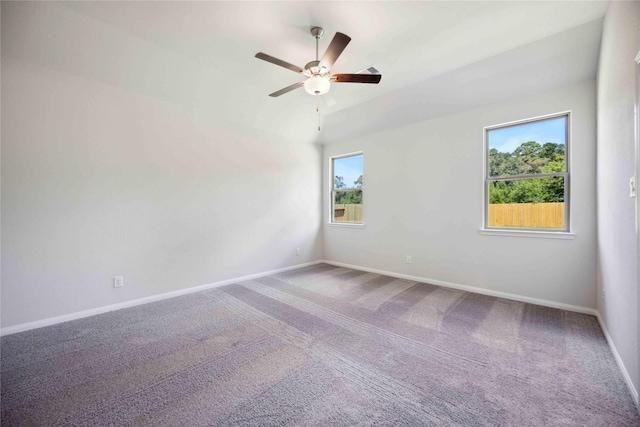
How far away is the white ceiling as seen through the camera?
2.25 metres

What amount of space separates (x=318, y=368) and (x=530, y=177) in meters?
3.48

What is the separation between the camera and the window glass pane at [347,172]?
519 centimetres

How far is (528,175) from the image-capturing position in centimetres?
329

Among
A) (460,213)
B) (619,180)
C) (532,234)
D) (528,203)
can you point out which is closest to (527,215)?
(528,203)

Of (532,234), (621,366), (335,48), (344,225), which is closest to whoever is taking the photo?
(621,366)

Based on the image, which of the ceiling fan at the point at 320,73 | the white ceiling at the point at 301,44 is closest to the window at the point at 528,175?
the white ceiling at the point at 301,44

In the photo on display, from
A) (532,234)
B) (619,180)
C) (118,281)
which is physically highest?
(619,180)

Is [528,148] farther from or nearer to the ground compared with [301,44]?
nearer to the ground

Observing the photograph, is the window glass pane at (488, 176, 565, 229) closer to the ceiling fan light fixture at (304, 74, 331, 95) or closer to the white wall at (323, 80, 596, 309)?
the white wall at (323, 80, 596, 309)

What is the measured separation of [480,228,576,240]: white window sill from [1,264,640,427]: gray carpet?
2.83 feet

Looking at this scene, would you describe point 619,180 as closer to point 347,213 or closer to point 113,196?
point 347,213

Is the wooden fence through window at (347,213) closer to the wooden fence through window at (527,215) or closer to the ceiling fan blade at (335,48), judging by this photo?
the wooden fence through window at (527,215)

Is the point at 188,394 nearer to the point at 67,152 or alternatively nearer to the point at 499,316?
the point at 67,152

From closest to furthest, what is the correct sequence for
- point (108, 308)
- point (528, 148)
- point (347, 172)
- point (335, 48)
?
point (335, 48)
point (108, 308)
point (528, 148)
point (347, 172)
